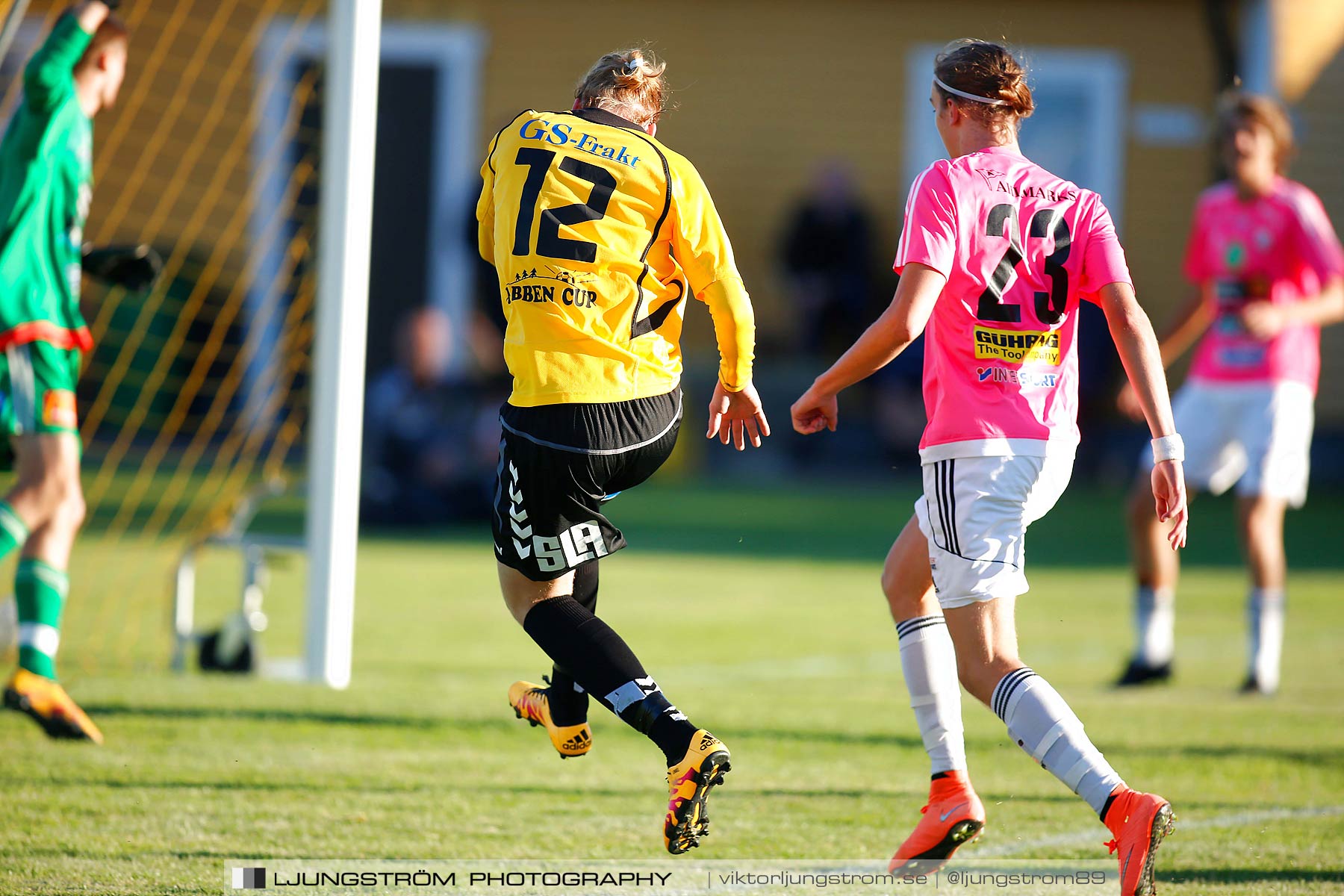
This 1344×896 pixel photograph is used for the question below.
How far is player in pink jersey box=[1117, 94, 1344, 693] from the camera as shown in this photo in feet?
23.2

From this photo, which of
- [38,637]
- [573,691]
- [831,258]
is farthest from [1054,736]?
[831,258]

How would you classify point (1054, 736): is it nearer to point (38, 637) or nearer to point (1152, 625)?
point (38, 637)

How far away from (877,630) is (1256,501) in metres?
2.41

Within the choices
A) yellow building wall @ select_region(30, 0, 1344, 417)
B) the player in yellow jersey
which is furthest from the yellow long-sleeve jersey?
yellow building wall @ select_region(30, 0, 1344, 417)

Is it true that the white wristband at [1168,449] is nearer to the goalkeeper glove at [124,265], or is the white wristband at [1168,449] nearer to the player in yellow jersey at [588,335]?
the player in yellow jersey at [588,335]

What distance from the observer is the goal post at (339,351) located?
6.38 meters

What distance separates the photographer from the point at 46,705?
512 cm

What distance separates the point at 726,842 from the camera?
444 centimetres

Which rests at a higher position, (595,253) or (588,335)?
(595,253)

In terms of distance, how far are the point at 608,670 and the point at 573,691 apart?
1.46ft

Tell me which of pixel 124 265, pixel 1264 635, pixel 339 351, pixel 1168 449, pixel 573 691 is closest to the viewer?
pixel 1168 449

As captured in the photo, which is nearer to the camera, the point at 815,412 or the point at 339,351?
the point at 815,412

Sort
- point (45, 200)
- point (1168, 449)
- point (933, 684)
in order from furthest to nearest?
1. point (45, 200)
2. point (933, 684)
3. point (1168, 449)

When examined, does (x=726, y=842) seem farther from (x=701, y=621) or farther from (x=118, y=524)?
(x=118, y=524)
